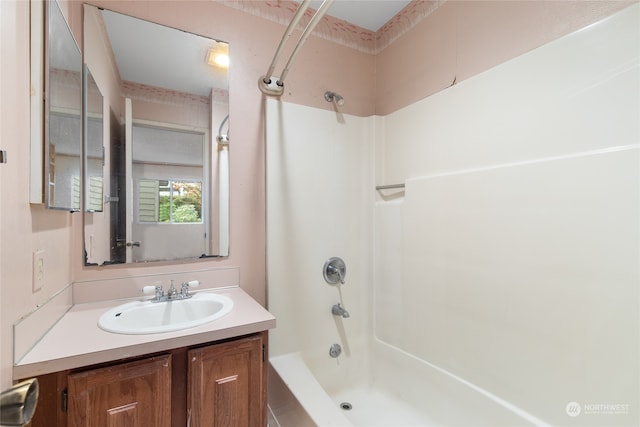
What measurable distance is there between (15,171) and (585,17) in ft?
6.46

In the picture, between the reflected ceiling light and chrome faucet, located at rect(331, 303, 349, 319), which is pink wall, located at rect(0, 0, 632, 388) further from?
chrome faucet, located at rect(331, 303, 349, 319)

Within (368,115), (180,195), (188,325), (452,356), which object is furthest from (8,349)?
(368,115)

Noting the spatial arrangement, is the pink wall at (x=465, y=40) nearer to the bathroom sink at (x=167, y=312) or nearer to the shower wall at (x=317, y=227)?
the shower wall at (x=317, y=227)

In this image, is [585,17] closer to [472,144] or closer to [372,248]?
[472,144]

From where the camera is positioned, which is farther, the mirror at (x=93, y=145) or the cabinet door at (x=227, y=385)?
the mirror at (x=93, y=145)

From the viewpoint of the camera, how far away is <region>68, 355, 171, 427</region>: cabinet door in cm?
89

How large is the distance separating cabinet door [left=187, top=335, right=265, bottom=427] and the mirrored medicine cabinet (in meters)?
0.61

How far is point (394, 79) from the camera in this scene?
196 cm

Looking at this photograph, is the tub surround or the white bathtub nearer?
the tub surround

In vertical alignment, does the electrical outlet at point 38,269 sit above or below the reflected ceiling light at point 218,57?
below

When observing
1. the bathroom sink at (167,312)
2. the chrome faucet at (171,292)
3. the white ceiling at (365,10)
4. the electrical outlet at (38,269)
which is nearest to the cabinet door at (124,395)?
the bathroom sink at (167,312)

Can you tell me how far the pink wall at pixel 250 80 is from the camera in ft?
2.55

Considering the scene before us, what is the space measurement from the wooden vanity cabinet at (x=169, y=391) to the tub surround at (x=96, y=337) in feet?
0.20

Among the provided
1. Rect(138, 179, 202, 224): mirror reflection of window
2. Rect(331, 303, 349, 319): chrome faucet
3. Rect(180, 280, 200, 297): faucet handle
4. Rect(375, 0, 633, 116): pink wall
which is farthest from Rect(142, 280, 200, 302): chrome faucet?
Rect(375, 0, 633, 116): pink wall
